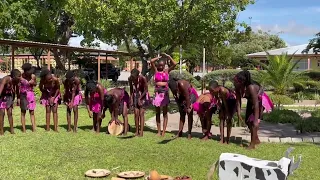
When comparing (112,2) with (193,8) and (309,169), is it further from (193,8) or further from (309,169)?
(309,169)

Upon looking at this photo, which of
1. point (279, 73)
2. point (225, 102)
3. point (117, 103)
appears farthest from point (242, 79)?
point (279, 73)

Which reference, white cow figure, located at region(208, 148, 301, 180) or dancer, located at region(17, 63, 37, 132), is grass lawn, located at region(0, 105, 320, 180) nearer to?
dancer, located at region(17, 63, 37, 132)

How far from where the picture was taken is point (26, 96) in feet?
31.6

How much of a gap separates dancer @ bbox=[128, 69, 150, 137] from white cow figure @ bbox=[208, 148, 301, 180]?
5234mm

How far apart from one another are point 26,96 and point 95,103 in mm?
1562

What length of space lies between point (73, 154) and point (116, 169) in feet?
4.52

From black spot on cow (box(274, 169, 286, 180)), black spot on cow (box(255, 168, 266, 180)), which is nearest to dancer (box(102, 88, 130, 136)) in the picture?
black spot on cow (box(255, 168, 266, 180))

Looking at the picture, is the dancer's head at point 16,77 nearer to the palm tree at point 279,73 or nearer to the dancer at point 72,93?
the dancer at point 72,93

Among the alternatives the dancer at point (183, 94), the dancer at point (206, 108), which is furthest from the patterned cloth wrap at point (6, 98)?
the dancer at point (206, 108)

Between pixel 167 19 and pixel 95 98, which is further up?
pixel 167 19

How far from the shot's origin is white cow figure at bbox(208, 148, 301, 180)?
3918mm

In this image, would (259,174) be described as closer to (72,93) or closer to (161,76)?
(161,76)

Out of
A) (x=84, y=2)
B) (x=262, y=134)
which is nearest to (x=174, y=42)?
(x=84, y=2)

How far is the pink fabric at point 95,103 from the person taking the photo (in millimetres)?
9601
